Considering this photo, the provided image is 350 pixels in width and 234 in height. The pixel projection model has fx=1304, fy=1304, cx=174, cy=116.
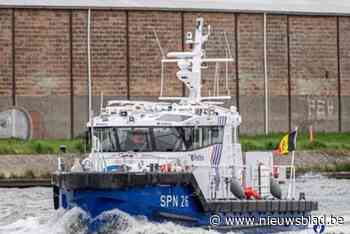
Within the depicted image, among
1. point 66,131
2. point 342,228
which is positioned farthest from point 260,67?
point 342,228

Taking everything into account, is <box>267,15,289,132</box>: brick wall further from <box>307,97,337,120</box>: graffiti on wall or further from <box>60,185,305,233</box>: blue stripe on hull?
<box>60,185,305,233</box>: blue stripe on hull

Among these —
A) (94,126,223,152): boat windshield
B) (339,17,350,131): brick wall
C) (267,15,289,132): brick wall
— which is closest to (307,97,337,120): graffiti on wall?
(339,17,350,131): brick wall

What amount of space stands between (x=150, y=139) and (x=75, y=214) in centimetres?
244

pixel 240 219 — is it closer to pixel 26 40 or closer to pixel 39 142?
pixel 39 142


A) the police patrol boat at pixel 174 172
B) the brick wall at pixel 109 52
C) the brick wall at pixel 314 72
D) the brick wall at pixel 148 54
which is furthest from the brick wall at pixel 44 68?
the police patrol boat at pixel 174 172

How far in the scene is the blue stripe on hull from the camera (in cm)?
2808

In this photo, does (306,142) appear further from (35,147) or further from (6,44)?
(6,44)

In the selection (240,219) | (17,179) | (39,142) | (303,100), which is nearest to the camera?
(240,219)

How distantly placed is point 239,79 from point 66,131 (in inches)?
404

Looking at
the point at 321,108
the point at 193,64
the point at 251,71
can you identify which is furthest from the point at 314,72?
the point at 193,64

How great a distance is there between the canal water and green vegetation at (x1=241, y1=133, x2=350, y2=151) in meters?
4.85

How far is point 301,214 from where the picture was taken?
30.5 meters

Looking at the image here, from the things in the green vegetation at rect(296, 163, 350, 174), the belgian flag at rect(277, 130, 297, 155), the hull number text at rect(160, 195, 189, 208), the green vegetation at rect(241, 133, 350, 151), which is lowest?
the green vegetation at rect(296, 163, 350, 174)

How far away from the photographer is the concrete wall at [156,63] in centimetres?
6775
